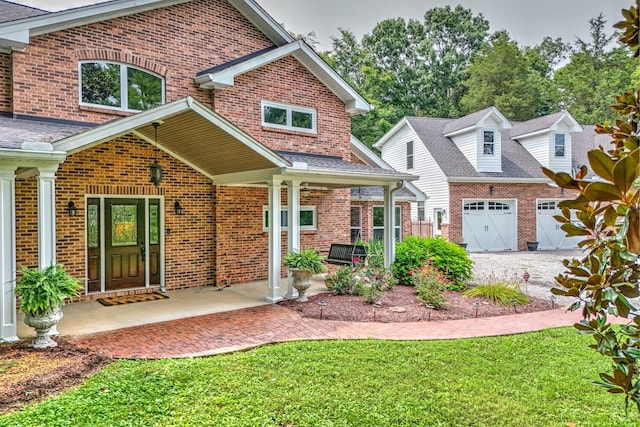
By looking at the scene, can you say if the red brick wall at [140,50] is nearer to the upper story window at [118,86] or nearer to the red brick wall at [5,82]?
the upper story window at [118,86]

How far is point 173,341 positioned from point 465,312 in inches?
216

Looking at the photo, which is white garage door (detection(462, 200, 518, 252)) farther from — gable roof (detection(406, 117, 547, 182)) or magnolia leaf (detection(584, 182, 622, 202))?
magnolia leaf (detection(584, 182, 622, 202))

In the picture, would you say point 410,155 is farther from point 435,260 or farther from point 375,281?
point 375,281

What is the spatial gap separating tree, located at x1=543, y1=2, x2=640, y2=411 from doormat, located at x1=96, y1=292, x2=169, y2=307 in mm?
8892

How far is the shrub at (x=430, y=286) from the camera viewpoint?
8688 millimetres

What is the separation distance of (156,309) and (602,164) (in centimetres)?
842

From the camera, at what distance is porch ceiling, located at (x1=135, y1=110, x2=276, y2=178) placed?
820cm

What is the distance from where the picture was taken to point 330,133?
42.0ft

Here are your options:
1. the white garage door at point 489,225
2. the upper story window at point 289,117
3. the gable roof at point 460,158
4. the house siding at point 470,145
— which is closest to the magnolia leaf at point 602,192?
the upper story window at point 289,117

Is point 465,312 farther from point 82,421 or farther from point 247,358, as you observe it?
point 82,421

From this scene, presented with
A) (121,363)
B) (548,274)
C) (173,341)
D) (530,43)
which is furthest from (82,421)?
(530,43)

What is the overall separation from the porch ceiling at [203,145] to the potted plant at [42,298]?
11.1 ft

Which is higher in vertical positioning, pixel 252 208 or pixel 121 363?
pixel 252 208

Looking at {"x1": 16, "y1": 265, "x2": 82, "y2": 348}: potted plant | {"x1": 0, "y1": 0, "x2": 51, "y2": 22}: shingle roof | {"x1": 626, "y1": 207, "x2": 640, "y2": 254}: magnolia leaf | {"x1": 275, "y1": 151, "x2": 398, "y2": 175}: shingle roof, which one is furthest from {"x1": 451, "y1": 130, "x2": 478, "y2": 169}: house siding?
{"x1": 626, "y1": 207, "x2": 640, "y2": 254}: magnolia leaf
